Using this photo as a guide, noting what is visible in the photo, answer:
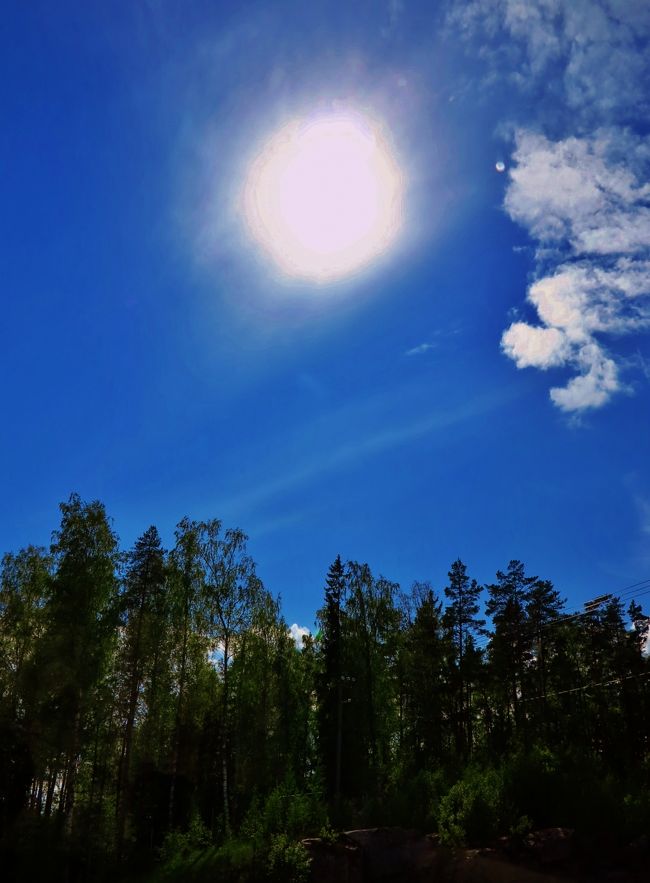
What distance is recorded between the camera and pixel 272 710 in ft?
138

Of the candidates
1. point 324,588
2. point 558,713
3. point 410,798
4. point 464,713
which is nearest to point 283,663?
point 324,588

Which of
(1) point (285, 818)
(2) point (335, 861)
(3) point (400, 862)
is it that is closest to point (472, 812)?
(3) point (400, 862)

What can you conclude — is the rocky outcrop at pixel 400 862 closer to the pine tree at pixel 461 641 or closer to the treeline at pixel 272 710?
the treeline at pixel 272 710

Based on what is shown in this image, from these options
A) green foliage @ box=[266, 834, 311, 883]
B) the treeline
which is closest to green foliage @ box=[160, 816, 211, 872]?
the treeline

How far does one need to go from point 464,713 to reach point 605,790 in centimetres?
2491

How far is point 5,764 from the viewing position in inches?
984

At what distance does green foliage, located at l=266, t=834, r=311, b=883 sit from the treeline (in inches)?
8.2

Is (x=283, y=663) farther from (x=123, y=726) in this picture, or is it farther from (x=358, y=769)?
(x=123, y=726)

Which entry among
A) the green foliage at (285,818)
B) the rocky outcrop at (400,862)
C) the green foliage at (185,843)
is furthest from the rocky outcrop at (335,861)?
the green foliage at (185,843)

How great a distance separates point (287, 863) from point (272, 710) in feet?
77.7

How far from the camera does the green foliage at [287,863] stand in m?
18.9

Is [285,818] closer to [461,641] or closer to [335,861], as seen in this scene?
[335,861]

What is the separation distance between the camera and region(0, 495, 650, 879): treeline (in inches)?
873

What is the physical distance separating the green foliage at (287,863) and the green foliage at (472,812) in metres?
4.28
